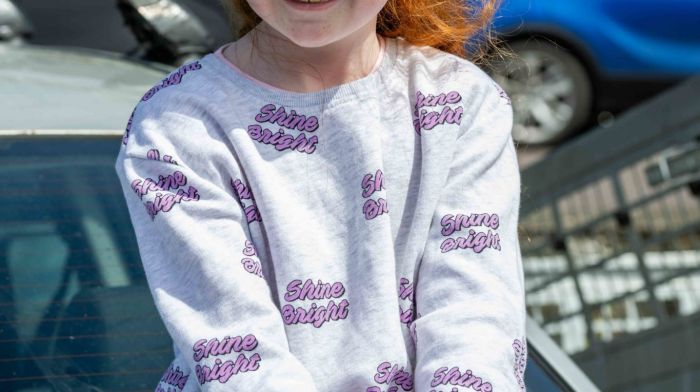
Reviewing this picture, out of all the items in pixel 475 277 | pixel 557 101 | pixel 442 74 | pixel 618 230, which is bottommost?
pixel 557 101

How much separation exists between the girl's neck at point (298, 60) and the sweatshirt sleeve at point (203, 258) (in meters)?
0.12

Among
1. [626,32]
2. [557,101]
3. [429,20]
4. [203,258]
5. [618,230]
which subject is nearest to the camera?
[203,258]

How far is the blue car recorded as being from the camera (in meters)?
9.26

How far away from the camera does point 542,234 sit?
4699 millimetres

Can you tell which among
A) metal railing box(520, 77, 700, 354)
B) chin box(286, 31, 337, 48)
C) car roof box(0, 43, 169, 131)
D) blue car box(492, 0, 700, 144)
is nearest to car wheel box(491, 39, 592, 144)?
blue car box(492, 0, 700, 144)

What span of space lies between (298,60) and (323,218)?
229 millimetres

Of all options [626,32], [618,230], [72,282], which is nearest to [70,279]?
[72,282]

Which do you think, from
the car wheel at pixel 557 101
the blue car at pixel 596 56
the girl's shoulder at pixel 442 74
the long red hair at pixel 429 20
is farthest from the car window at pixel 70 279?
the car wheel at pixel 557 101

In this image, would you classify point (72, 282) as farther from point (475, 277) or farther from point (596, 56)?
point (596, 56)

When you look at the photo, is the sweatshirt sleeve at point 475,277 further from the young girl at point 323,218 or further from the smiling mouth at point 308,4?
the smiling mouth at point 308,4

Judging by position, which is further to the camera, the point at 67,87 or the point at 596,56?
the point at 596,56

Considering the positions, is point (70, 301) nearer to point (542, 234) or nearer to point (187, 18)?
point (187, 18)

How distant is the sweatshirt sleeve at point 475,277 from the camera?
1.83 meters

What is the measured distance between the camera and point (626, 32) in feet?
30.6
